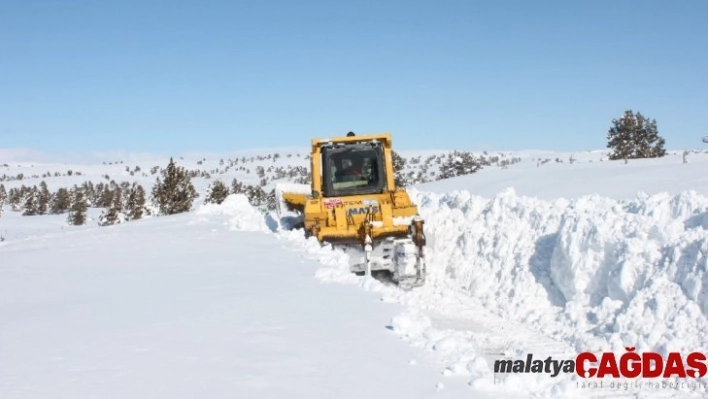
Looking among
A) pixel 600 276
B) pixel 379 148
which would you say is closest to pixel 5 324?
pixel 600 276

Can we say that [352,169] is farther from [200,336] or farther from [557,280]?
[200,336]

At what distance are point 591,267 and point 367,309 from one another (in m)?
3.22

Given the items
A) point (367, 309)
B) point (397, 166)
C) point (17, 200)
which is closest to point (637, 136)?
point (397, 166)

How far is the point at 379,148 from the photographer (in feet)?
41.1

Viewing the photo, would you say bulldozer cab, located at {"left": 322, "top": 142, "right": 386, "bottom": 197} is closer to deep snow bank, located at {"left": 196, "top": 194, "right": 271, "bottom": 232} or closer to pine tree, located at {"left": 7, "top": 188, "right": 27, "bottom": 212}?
deep snow bank, located at {"left": 196, "top": 194, "right": 271, "bottom": 232}

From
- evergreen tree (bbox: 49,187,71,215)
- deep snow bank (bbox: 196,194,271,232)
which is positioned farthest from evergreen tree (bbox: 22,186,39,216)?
deep snow bank (bbox: 196,194,271,232)

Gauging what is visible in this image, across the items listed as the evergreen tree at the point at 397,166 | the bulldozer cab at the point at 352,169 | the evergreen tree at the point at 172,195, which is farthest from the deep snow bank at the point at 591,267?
the evergreen tree at the point at 172,195

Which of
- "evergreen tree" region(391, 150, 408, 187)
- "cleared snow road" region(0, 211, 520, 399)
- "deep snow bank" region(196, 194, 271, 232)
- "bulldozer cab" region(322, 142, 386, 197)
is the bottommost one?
"cleared snow road" region(0, 211, 520, 399)

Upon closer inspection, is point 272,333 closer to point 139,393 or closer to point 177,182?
point 139,393

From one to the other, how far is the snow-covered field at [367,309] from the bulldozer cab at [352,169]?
1.42 meters

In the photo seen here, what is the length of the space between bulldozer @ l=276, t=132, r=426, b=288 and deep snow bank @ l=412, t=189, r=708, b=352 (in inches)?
30.4

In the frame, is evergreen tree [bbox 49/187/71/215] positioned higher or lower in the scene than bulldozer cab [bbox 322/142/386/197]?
lower

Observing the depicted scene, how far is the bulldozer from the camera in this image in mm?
9836

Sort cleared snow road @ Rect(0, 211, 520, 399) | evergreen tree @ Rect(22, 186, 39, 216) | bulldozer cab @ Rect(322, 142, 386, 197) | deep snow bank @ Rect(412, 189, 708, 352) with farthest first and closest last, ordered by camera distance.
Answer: evergreen tree @ Rect(22, 186, 39, 216), bulldozer cab @ Rect(322, 142, 386, 197), deep snow bank @ Rect(412, 189, 708, 352), cleared snow road @ Rect(0, 211, 520, 399)
